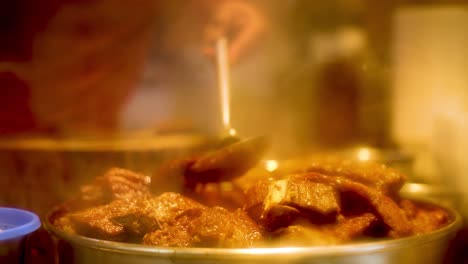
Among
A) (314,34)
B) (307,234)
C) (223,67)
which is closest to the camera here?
(307,234)

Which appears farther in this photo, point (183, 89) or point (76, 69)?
point (183, 89)

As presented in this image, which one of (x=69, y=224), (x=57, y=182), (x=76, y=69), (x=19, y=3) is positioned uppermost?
(x=19, y=3)

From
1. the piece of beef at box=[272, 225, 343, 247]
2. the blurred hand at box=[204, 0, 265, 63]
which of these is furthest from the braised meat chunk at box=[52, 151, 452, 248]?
the blurred hand at box=[204, 0, 265, 63]

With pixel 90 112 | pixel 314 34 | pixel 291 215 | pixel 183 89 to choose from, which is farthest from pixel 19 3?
pixel 291 215

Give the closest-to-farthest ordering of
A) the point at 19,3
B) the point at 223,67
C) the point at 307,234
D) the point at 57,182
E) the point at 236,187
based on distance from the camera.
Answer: the point at 307,234 → the point at 236,187 → the point at 223,67 → the point at 57,182 → the point at 19,3

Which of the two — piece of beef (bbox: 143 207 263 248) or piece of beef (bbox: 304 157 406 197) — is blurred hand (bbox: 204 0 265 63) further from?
piece of beef (bbox: 143 207 263 248)

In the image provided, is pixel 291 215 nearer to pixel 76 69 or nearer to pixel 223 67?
pixel 223 67

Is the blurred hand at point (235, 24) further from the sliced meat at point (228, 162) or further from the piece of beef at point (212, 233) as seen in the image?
the piece of beef at point (212, 233)
